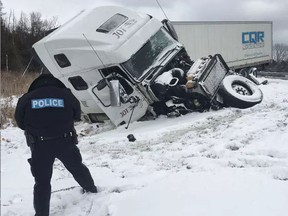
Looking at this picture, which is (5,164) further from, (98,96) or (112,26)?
(112,26)

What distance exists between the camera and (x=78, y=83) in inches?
342

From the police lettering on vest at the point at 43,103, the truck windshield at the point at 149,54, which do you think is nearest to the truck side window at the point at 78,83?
the truck windshield at the point at 149,54

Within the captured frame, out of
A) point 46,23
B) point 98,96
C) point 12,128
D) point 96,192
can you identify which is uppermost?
point 96,192

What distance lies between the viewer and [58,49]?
27.2ft

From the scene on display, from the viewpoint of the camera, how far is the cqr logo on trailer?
21141 mm

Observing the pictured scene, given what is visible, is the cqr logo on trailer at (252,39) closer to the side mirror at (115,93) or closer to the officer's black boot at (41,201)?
the side mirror at (115,93)

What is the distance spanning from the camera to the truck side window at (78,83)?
338 inches

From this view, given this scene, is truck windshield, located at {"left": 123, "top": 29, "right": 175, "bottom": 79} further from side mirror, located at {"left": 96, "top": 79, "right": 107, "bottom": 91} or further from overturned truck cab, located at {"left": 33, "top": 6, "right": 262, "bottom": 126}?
side mirror, located at {"left": 96, "top": 79, "right": 107, "bottom": 91}

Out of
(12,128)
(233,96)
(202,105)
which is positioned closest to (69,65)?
(12,128)

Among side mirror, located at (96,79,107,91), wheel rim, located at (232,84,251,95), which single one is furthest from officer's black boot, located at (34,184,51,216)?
wheel rim, located at (232,84,251,95)

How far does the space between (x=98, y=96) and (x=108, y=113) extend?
0.40m

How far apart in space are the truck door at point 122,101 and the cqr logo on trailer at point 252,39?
13.9 meters

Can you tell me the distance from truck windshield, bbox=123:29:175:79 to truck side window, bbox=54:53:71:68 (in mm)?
1260

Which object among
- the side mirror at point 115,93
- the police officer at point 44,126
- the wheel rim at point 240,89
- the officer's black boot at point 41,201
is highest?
the police officer at point 44,126
